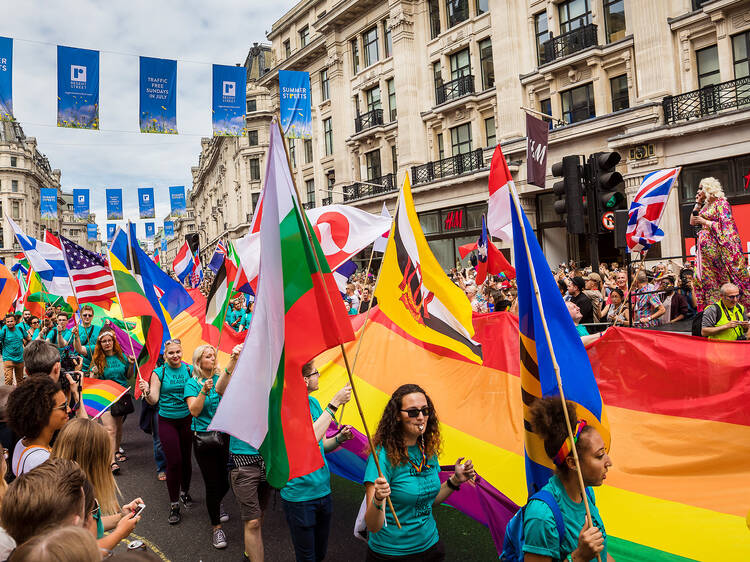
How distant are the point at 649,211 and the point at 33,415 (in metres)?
8.70

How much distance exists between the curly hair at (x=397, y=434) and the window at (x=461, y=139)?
2679 cm

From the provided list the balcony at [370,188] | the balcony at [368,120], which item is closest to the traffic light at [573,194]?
the balcony at [370,188]

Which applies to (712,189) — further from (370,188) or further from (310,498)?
(370,188)

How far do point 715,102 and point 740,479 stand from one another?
62.4 feet

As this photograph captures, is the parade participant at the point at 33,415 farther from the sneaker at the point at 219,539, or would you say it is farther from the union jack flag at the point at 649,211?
the union jack flag at the point at 649,211

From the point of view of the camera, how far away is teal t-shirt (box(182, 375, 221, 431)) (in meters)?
5.21

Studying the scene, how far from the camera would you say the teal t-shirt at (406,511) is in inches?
125

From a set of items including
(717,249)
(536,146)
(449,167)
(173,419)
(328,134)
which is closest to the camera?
(173,419)

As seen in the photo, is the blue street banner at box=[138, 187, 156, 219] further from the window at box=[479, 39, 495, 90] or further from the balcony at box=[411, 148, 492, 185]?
the window at box=[479, 39, 495, 90]

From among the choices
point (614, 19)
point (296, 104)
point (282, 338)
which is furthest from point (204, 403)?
point (614, 19)

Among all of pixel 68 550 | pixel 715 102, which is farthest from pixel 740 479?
pixel 715 102

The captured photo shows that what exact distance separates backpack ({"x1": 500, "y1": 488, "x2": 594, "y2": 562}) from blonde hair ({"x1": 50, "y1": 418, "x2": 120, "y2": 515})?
2346 mm

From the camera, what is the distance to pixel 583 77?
909 inches

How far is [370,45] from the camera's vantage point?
3481 centimetres
